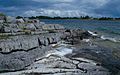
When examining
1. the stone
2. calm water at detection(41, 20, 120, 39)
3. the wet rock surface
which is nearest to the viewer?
the wet rock surface

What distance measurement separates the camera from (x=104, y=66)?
21.1m

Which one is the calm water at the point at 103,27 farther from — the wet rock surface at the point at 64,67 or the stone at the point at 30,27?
the wet rock surface at the point at 64,67

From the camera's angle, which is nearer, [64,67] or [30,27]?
[64,67]

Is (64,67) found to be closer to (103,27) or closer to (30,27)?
(30,27)

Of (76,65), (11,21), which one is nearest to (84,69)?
(76,65)

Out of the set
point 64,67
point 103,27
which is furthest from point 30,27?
point 103,27

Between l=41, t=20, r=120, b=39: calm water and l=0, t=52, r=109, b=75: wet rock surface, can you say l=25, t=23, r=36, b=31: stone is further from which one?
l=41, t=20, r=120, b=39: calm water

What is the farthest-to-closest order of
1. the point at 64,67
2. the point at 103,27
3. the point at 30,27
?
the point at 103,27 < the point at 30,27 < the point at 64,67

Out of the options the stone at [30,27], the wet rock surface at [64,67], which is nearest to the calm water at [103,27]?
the stone at [30,27]

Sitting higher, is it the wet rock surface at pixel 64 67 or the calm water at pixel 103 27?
the wet rock surface at pixel 64 67

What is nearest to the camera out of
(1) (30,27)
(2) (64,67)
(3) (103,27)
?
(2) (64,67)

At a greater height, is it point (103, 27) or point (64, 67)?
point (64, 67)

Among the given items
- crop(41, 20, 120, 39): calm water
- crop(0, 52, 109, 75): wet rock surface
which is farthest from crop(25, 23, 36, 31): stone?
crop(41, 20, 120, 39): calm water

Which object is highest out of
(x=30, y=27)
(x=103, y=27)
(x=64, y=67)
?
(x=30, y=27)
